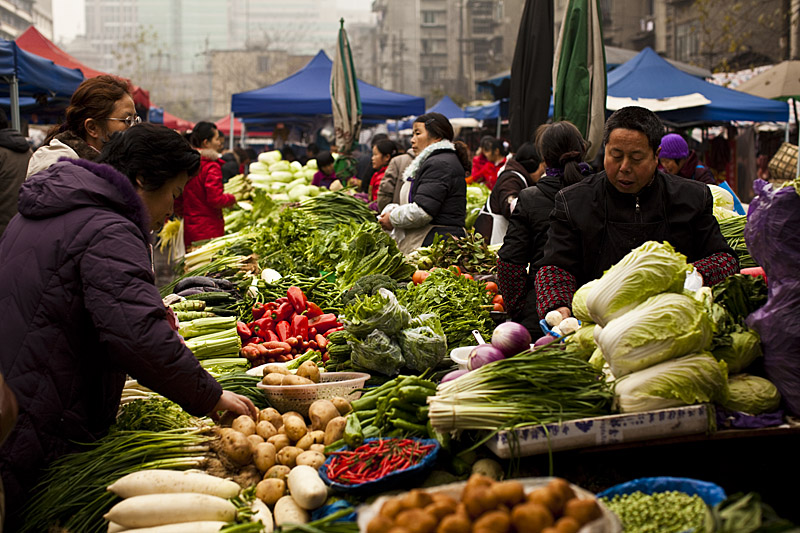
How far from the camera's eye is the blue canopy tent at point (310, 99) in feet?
50.0

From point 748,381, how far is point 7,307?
9.36 ft

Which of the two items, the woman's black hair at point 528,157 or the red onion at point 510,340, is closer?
the red onion at point 510,340

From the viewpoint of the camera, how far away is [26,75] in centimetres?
923

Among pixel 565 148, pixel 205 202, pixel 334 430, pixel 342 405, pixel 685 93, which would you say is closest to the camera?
pixel 334 430

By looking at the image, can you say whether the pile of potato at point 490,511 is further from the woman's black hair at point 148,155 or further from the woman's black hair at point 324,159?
the woman's black hair at point 324,159

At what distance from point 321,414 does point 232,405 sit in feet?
1.35

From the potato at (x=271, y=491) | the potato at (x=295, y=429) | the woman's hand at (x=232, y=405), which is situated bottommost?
the potato at (x=271, y=491)

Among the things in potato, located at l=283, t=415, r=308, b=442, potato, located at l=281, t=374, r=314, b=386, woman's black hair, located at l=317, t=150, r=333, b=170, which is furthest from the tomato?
woman's black hair, located at l=317, t=150, r=333, b=170

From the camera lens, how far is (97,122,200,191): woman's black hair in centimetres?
295

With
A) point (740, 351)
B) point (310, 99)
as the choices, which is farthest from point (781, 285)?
point (310, 99)

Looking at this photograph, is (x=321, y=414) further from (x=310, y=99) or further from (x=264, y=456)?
(x=310, y=99)

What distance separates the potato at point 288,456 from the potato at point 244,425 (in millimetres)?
160

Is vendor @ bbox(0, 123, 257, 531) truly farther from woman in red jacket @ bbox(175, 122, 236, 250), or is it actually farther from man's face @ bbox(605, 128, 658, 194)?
woman in red jacket @ bbox(175, 122, 236, 250)

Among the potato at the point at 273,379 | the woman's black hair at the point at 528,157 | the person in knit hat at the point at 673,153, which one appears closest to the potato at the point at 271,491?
the potato at the point at 273,379
